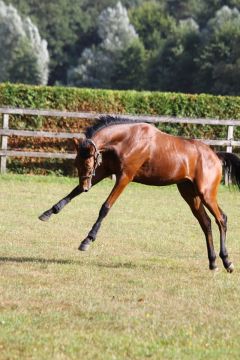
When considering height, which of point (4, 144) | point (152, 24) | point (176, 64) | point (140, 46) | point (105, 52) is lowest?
point (105, 52)

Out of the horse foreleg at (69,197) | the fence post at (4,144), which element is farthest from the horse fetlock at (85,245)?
the fence post at (4,144)

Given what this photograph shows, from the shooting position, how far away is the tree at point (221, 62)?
76.0 m

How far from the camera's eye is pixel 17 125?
25.3 meters

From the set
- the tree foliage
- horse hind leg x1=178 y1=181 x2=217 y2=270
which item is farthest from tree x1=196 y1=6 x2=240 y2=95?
horse hind leg x1=178 y1=181 x2=217 y2=270

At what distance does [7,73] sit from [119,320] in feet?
329

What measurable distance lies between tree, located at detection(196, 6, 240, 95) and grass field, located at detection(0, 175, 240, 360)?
57.5 meters

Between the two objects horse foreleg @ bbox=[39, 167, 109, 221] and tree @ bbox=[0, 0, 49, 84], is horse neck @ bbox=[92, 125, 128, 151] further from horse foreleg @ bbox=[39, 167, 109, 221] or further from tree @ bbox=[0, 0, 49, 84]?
tree @ bbox=[0, 0, 49, 84]

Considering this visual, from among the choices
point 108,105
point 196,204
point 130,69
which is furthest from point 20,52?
point 196,204

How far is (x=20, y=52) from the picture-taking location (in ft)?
346

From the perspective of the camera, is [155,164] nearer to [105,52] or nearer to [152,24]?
[105,52]

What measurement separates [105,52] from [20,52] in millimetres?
10924

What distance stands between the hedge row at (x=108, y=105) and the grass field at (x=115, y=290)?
7.39 m

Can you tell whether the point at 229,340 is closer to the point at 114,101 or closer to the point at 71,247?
the point at 71,247

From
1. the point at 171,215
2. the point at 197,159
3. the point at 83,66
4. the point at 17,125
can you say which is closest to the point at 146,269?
the point at 197,159
